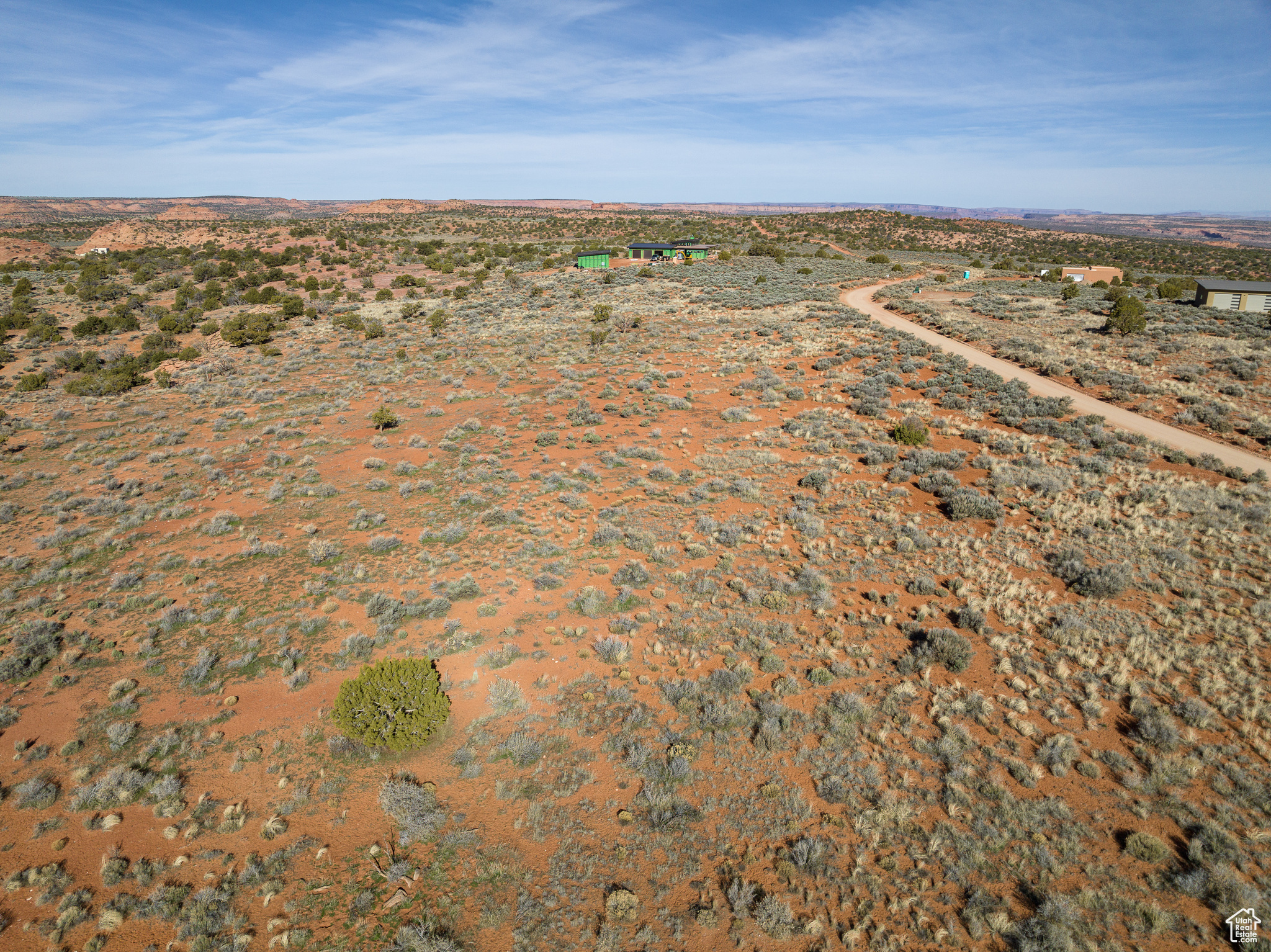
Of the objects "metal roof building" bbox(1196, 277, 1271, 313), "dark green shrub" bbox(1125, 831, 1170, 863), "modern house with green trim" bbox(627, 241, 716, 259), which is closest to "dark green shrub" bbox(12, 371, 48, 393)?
"dark green shrub" bbox(1125, 831, 1170, 863)

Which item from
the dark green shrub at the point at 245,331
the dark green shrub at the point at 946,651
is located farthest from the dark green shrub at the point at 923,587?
the dark green shrub at the point at 245,331

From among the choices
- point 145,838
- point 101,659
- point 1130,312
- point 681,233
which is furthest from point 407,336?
point 681,233

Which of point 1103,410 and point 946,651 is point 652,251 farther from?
point 946,651

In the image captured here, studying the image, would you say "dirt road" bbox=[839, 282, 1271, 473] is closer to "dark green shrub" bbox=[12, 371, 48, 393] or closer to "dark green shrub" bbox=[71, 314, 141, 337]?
"dark green shrub" bbox=[12, 371, 48, 393]

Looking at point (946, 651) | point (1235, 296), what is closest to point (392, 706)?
point (946, 651)

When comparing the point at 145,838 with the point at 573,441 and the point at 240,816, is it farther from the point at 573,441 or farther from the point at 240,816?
the point at 573,441

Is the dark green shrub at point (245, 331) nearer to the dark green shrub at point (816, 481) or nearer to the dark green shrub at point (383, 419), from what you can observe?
the dark green shrub at point (383, 419)

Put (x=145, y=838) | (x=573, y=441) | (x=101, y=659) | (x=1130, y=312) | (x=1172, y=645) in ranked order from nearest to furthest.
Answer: (x=145, y=838), (x=1172, y=645), (x=101, y=659), (x=573, y=441), (x=1130, y=312)
